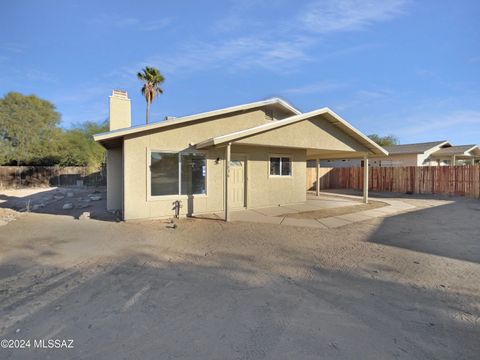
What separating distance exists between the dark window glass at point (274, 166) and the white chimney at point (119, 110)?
646cm

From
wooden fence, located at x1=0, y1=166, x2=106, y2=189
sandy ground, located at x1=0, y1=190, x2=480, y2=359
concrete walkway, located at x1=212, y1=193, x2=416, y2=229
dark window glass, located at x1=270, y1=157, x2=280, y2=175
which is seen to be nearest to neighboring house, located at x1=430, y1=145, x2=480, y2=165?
concrete walkway, located at x1=212, y1=193, x2=416, y2=229

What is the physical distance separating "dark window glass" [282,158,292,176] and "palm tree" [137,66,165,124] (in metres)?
15.9

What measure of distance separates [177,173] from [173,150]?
2.69 ft

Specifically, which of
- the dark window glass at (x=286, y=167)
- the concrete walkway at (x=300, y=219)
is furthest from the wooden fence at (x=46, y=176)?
the concrete walkway at (x=300, y=219)

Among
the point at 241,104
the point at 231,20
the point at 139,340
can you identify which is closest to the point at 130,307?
the point at 139,340

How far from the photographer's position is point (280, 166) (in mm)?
11836

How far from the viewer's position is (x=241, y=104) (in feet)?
33.0

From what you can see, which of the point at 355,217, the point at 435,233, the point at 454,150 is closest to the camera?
the point at 435,233

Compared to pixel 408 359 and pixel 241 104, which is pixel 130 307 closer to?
pixel 408 359

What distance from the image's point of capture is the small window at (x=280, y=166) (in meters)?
11.6

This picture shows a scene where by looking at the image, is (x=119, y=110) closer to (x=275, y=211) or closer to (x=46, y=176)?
(x=275, y=211)

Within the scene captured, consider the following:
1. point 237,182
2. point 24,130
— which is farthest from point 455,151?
point 24,130

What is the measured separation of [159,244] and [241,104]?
634cm

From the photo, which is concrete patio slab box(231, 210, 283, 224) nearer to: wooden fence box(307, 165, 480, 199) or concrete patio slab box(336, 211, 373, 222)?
concrete patio slab box(336, 211, 373, 222)
